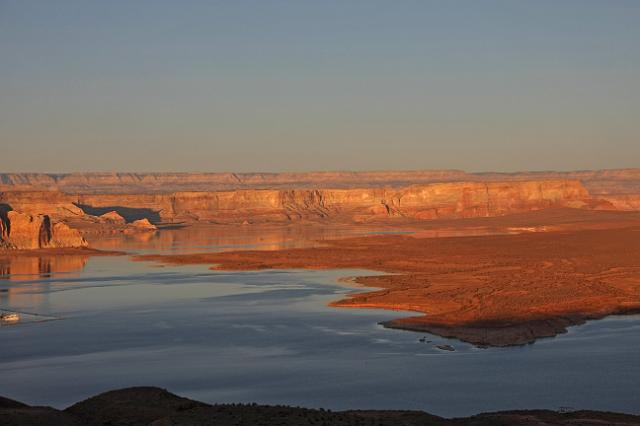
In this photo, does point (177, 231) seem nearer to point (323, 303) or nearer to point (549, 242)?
point (549, 242)

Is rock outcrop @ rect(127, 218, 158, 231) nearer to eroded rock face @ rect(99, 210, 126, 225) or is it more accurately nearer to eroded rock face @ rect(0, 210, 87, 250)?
eroded rock face @ rect(99, 210, 126, 225)

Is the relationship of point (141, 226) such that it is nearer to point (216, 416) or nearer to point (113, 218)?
point (113, 218)

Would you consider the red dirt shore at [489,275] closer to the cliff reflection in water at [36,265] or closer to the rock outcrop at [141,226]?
the cliff reflection in water at [36,265]

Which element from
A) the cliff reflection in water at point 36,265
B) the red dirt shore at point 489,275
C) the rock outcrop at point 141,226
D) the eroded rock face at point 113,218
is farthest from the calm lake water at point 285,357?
the eroded rock face at point 113,218

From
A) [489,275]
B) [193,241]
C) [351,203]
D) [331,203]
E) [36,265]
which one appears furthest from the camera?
[331,203]

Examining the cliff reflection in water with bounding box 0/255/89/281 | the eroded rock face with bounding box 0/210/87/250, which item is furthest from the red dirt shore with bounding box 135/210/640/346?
the eroded rock face with bounding box 0/210/87/250

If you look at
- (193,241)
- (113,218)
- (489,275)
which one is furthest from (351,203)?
(489,275)
